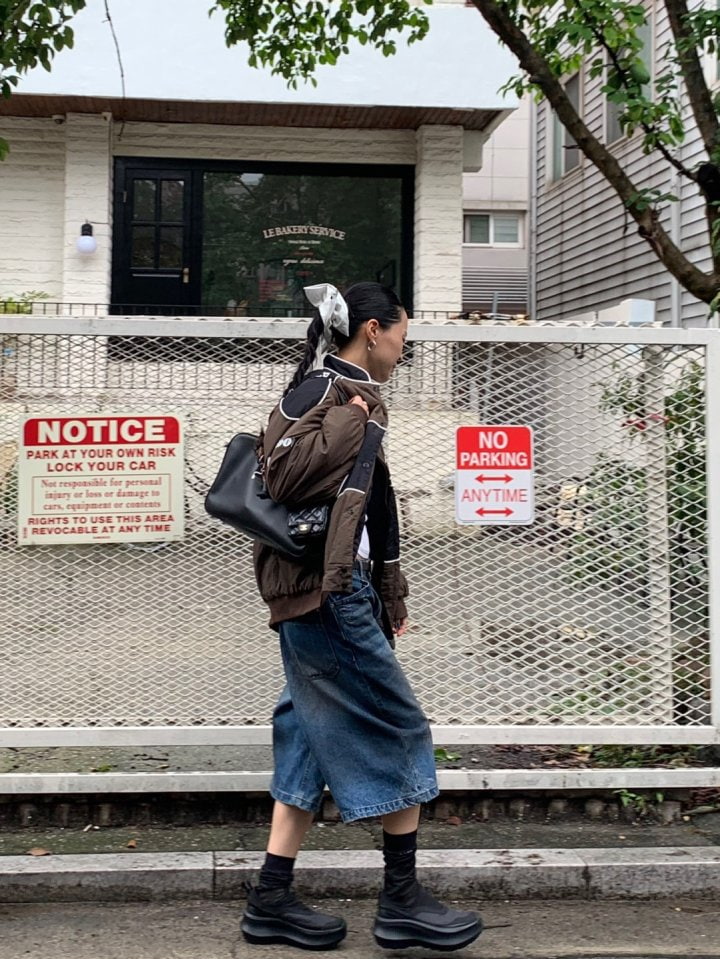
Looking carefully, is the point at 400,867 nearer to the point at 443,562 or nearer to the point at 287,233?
the point at 443,562

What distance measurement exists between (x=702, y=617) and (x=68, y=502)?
97.1 inches

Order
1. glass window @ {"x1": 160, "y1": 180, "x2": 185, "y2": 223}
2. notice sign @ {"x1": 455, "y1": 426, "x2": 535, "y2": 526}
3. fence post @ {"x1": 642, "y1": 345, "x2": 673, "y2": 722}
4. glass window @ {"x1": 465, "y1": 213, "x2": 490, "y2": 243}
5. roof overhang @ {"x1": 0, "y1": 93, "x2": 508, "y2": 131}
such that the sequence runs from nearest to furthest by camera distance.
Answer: notice sign @ {"x1": 455, "y1": 426, "x2": 535, "y2": 526} → fence post @ {"x1": 642, "y1": 345, "x2": 673, "y2": 722} → roof overhang @ {"x1": 0, "y1": 93, "x2": 508, "y2": 131} → glass window @ {"x1": 160, "y1": 180, "x2": 185, "y2": 223} → glass window @ {"x1": 465, "y1": 213, "x2": 490, "y2": 243}

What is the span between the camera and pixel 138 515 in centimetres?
396

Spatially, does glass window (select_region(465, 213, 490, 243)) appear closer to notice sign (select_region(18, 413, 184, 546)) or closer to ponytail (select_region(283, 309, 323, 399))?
notice sign (select_region(18, 413, 184, 546))

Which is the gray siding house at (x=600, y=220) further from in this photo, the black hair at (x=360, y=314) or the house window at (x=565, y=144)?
the black hair at (x=360, y=314)

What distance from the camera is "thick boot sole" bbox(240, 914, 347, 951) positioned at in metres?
3.35

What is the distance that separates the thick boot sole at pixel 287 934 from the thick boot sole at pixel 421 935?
6.3 inches

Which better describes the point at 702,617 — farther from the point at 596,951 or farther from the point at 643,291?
the point at 643,291

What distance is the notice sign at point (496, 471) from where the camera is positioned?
4086mm

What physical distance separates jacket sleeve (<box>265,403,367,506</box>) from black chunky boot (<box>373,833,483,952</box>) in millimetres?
1116

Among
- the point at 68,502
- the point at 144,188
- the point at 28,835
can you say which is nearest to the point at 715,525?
the point at 68,502

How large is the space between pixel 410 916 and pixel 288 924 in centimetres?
39

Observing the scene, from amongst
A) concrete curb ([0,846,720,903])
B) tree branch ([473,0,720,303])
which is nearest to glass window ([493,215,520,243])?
tree branch ([473,0,720,303])

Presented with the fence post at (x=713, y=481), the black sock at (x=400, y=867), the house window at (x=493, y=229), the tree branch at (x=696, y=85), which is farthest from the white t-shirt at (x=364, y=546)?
the house window at (x=493, y=229)
